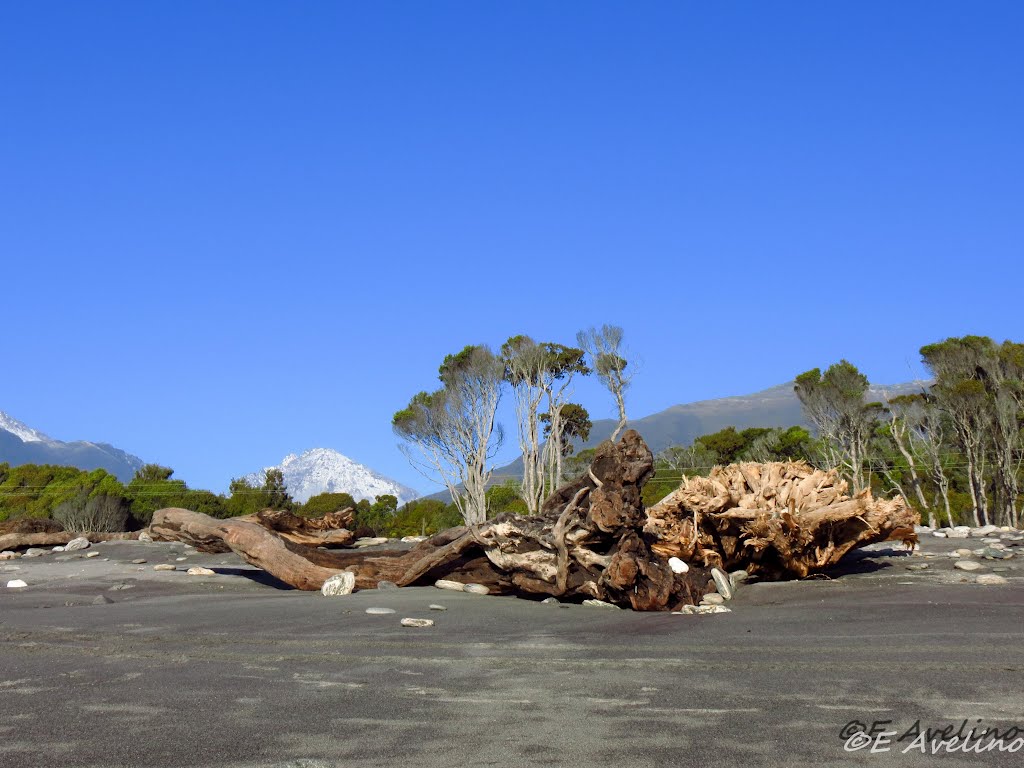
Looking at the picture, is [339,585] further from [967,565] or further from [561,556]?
[967,565]

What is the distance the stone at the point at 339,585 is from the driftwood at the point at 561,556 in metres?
0.36

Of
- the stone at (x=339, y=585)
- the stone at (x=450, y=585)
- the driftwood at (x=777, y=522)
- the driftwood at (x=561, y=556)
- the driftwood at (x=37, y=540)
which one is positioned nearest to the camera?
the driftwood at (x=561, y=556)

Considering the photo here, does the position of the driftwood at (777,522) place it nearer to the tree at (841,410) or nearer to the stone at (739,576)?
the stone at (739,576)

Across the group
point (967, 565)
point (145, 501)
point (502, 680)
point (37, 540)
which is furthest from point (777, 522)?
point (145, 501)

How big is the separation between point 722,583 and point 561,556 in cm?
168

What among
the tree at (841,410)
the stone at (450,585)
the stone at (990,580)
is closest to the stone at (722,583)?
the stone at (990,580)

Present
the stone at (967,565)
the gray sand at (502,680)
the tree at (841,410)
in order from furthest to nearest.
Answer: the tree at (841,410), the stone at (967,565), the gray sand at (502,680)

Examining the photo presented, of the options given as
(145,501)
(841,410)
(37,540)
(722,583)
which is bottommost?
(722,583)

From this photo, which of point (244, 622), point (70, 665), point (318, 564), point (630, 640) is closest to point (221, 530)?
point (318, 564)

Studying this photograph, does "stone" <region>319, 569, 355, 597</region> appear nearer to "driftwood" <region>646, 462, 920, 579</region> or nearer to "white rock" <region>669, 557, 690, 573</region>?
"white rock" <region>669, 557, 690, 573</region>

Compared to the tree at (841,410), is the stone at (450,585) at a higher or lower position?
lower

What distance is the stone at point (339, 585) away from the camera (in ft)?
29.7

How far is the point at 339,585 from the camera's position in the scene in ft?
29.9

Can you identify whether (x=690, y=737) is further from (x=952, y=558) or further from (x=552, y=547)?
(x=952, y=558)
